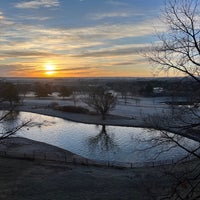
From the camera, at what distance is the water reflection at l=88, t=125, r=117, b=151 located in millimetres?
37594

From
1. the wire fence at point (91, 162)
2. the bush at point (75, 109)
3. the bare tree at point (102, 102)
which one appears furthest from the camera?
the bush at point (75, 109)

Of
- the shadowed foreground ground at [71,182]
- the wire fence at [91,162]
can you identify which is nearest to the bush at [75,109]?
the wire fence at [91,162]

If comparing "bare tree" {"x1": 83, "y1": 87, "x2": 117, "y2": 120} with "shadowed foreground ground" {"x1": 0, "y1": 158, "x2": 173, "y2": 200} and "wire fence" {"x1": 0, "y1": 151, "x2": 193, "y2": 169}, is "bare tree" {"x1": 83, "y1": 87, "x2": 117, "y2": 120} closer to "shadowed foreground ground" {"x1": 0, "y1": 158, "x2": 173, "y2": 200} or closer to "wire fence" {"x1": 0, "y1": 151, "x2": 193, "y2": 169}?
"wire fence" {"x1": 0, "y1": 151, "x2": 193, "y2": 169}

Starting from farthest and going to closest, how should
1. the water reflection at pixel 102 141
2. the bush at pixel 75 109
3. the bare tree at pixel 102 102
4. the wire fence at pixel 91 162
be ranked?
1. the bush at pixel 75 109
2. the bare tree at pixel 102 102
3. the water reflection at pixel 102 141
4. the wire fence at pixel 91 162

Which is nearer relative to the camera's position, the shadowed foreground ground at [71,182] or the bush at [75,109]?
the shadowed foreground ground at [71,182]

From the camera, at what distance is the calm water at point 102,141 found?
105 feet

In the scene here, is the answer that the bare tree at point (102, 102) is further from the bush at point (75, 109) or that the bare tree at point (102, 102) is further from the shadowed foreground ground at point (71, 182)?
the shadowed foreground ground at point (71, 182)

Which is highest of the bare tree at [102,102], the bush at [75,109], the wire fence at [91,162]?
the bare tree at [102,102]

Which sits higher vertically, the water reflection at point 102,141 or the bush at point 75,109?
the bush at point 75,109

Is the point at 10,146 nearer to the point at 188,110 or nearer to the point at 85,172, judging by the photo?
the point at 85,172

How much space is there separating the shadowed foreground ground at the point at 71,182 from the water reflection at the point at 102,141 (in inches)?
422

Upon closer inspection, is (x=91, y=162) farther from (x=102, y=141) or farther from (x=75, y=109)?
(x=75, y=109)

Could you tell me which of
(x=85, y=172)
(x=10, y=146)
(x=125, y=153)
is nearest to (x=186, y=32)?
(x=85, y=172)

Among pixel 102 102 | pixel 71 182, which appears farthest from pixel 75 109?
pixel 71 182
